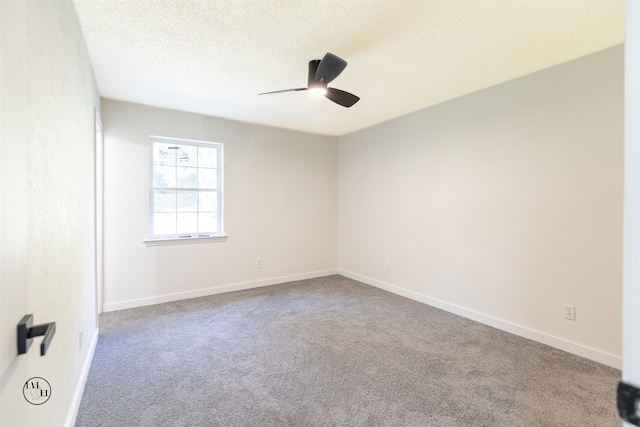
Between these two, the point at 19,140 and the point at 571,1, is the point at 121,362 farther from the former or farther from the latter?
the point at 571,1

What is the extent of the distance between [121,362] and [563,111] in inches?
167

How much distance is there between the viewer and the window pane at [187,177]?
3.94 m

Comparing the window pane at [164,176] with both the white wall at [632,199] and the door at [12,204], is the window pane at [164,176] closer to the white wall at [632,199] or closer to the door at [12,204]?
the door at [12,204]

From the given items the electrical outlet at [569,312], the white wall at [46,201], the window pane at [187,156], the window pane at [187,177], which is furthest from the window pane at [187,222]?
the electrical outlet at [569,312]

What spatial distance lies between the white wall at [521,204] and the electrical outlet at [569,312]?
35 mm

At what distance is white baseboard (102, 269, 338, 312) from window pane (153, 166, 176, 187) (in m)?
1.44

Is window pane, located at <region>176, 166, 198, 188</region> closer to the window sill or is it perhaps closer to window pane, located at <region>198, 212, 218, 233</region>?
window pane, located at <region>198, 212, 218, 233</region>

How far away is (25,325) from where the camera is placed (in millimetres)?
776

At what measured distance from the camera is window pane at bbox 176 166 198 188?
3938 millimetres

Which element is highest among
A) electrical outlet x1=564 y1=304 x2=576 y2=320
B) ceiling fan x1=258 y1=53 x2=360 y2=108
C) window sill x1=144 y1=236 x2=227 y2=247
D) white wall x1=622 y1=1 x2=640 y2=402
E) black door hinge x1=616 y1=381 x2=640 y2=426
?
ceiling fan x1=258 y1=53 x2=360 y2=108

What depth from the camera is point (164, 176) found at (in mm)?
3830

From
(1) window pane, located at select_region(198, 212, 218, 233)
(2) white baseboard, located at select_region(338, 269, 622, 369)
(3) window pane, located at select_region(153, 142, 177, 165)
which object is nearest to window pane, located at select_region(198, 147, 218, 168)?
(3) window pane, located at select_region(153, 142, 177, 165)

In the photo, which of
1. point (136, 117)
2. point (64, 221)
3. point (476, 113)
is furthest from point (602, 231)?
point (136, 117)

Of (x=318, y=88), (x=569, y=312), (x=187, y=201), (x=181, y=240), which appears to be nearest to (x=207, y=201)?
(x=187, y=201)
